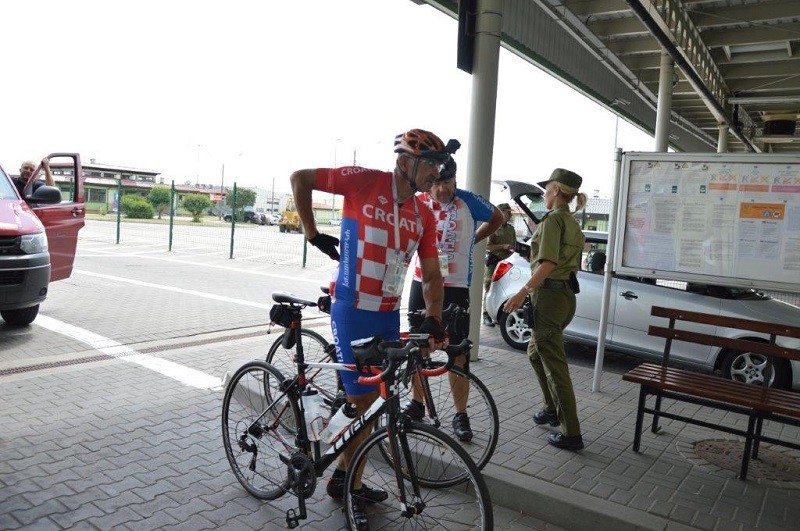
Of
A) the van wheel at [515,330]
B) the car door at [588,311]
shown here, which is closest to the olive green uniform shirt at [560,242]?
the car door at [588,311]

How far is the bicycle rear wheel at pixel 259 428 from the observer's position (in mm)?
3395

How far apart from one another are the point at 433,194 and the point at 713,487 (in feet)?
9.05

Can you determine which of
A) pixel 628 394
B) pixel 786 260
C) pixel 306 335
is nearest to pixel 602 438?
pixel 628 394

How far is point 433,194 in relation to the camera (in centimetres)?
454

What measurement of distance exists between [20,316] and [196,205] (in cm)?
3124

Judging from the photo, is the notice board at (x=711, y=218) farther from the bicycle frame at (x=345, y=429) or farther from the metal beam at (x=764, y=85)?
the metal beam at (x=764, y=85)

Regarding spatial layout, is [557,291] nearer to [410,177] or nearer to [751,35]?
[410,177]

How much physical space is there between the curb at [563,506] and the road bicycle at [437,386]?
20 centimetres

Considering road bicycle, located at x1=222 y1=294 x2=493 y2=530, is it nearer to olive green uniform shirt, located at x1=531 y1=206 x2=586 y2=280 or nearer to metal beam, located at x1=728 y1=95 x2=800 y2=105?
olive green uniform shirt, located at x1=531 y1=206 x2=586 y2=280

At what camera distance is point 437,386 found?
3971mm

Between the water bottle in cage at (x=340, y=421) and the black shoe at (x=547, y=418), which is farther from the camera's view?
the black shoe at (x=547, y=418)

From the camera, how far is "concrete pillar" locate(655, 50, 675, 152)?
11781mm

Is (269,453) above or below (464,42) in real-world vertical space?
below

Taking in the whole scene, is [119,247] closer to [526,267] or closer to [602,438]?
[526,267]
